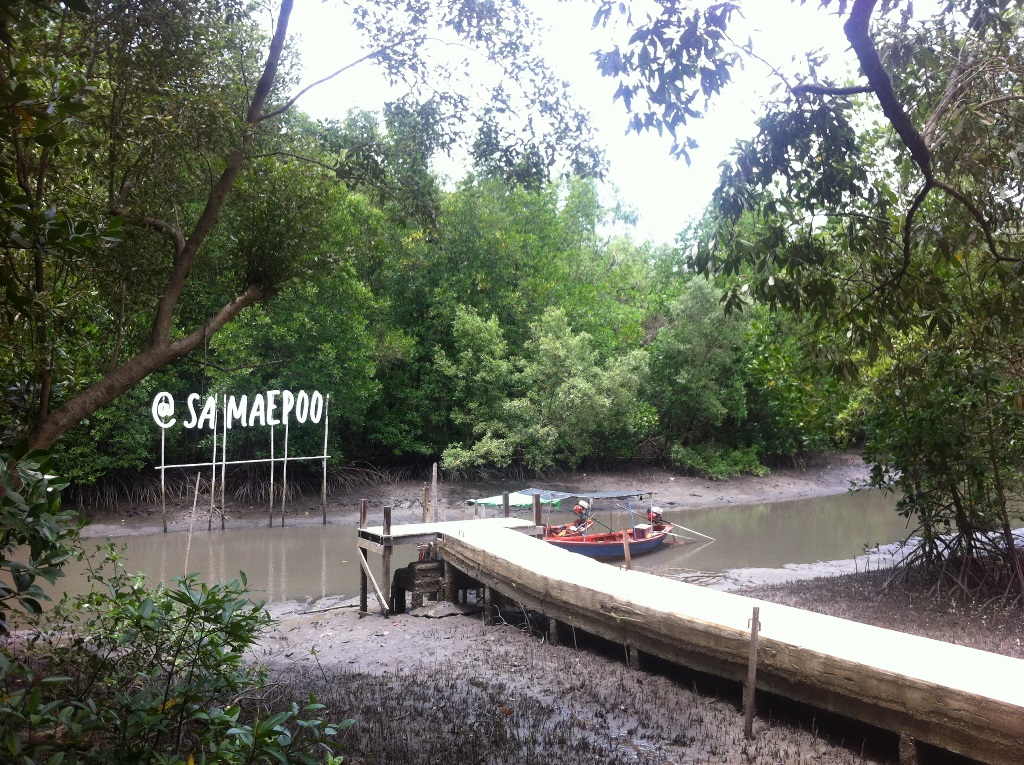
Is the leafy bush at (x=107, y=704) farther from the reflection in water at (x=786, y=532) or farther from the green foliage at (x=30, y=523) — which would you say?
the reflection in water at (x=786, y=532)

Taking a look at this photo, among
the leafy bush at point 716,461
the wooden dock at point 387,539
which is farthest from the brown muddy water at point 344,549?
the leafy bush at point 716,461

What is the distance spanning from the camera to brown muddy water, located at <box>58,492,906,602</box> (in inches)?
611

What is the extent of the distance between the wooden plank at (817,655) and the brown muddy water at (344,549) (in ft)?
22.0

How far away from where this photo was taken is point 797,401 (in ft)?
41.9

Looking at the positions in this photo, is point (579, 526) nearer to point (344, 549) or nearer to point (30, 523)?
point (344, 549)

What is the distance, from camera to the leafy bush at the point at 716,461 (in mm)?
29547

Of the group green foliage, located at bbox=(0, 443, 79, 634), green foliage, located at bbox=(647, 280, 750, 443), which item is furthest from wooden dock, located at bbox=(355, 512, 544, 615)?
green foliage, located at bbox=(647, 280, 750, 443)

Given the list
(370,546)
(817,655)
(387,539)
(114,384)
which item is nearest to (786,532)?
(370,546)

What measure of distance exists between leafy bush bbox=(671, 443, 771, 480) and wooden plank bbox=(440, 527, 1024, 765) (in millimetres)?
20075

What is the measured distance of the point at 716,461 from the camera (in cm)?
2992

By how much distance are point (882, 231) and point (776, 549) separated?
46.2ft

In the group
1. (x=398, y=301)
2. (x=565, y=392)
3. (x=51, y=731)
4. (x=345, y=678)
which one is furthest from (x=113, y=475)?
(x=51, y=731)

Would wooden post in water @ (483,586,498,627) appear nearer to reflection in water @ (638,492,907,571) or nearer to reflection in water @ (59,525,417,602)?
reflection in water @ (59,525,417,602)

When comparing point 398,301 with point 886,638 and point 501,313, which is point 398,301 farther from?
point 886,638
